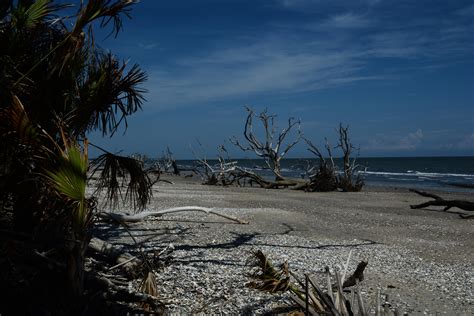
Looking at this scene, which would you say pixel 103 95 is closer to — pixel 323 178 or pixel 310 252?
pixel 310 252

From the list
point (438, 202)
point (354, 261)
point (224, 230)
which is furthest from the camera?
point (438, 202)

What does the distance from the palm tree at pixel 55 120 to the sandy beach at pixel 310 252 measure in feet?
3.97

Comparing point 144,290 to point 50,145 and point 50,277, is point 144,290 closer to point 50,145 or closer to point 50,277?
point 50,277

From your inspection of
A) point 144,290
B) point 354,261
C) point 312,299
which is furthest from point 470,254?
point 144,290

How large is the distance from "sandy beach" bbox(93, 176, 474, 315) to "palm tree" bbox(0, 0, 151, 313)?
47.6 inches

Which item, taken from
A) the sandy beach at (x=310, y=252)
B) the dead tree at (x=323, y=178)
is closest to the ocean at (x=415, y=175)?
the dead tree at (x=323, y=178)

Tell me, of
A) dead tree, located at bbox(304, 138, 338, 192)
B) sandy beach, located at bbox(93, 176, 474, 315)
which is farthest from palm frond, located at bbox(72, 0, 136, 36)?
dead tree, located at bbox(304, 138, 338, 192)

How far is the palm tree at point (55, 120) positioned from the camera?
389 cm

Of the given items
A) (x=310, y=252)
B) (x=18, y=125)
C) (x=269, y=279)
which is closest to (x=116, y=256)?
(x=269, y=279)

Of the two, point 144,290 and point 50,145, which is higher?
point 50,145

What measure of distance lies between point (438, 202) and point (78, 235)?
39.8ft

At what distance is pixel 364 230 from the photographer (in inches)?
372

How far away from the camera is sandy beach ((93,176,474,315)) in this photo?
4.61 metres

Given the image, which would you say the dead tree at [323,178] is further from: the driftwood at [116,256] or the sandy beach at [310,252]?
the driftwood at [116,256]
